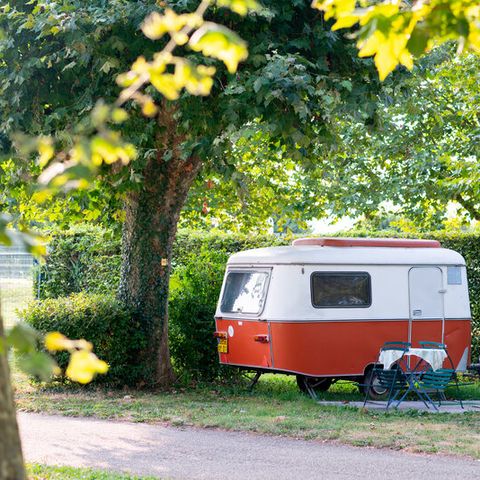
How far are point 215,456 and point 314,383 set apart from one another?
16.7 ft

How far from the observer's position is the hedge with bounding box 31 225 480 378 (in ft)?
49.5

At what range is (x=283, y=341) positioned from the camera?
13.1m

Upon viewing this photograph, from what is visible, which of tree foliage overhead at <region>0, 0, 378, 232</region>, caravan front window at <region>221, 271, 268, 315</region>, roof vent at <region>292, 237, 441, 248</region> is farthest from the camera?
roof vent at <region>292, 237, 441, 248</region>

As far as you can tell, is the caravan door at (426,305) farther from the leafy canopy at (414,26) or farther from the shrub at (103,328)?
the leafy canopy at (414,26)

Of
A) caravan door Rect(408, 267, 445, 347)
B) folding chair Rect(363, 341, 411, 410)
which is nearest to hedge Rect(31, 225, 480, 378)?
caravan door Rect(408, 267, 445, 347)

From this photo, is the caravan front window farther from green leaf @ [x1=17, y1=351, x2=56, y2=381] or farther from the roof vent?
green leaf @ [x1=17, y1=351, x2=56, y2=381]

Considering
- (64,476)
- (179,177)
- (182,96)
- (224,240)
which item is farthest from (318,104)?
(224,240)

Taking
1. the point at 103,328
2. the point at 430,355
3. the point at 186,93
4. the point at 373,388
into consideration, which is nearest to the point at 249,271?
the point at 103,328

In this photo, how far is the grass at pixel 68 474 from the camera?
24.6ft

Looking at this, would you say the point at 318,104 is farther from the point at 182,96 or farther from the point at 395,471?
the point at 395,471

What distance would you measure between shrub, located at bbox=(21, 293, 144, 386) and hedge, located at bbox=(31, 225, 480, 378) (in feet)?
4.48

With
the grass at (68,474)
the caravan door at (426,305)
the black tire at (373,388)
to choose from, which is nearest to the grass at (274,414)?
the black tire at (373,388)

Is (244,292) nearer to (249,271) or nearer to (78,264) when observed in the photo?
(249,271)

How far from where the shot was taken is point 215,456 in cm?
884
